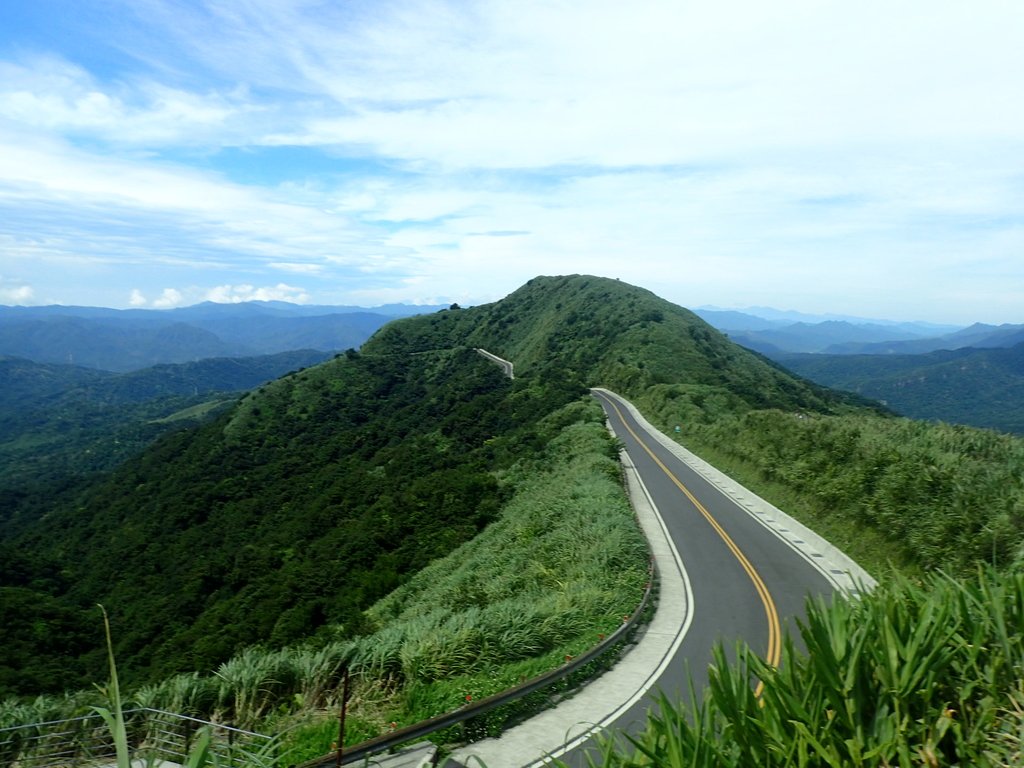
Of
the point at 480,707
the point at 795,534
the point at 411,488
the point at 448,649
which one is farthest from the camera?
the point at 411,488

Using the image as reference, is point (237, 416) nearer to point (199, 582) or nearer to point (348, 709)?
point (199, 582)

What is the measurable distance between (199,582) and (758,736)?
5583 cm

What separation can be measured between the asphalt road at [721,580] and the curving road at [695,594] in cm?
4

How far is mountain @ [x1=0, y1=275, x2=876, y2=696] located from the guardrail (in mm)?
14465

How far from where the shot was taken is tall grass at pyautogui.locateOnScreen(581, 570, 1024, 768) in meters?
4.55

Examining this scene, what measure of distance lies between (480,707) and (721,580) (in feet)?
43.5

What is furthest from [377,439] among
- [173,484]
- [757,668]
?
[757,668]

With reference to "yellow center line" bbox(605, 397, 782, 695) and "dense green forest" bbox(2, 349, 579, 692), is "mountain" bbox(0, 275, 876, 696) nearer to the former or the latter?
"dense green forest" bbox(2, 349, 579, 692)

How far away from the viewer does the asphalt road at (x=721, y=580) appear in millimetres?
13481

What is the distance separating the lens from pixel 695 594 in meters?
18.9

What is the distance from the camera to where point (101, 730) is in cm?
867

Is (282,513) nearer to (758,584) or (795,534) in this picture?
(795,534)

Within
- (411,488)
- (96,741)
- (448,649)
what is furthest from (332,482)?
(96,741)

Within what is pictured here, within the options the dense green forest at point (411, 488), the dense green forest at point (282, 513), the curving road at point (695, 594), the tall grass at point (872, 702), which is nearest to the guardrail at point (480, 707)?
the curving road at point (695, 594)
